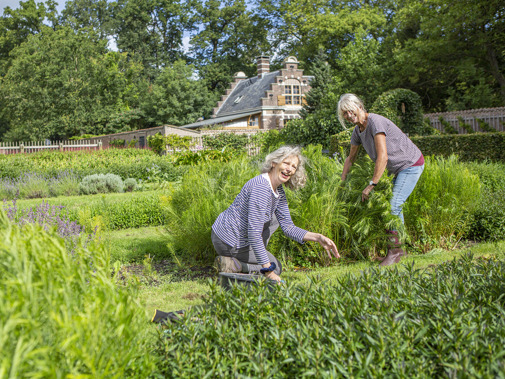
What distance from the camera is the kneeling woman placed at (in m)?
3.62

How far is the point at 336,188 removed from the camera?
16.3ft

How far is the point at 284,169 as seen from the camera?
3.73 m

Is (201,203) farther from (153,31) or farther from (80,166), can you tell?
(153,31)

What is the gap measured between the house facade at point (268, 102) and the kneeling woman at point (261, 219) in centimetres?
3694

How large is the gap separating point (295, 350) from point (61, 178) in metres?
12.3

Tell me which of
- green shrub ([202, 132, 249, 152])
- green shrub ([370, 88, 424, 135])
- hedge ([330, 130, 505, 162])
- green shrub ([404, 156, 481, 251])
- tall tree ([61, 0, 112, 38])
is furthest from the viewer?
tall tree ([61, 0, 112, 38])

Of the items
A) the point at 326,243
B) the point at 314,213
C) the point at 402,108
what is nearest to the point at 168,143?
the point at 402,108

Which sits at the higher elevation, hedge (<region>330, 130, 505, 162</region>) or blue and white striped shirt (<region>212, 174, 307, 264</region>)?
hedge (<region>330, 130, 505, 162</region>)

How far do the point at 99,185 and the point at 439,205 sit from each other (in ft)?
30.5

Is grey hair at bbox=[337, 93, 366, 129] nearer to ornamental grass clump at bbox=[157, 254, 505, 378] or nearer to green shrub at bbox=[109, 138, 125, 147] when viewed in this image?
ornamental grass clump at bbox=[157, 254, 505, 378]

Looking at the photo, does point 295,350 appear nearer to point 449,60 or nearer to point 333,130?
point 333,130

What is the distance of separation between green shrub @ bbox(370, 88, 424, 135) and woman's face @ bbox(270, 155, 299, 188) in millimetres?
10071

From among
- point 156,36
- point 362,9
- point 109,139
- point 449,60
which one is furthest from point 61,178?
point 156,36

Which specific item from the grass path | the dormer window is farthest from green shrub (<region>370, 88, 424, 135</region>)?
the dormer window
